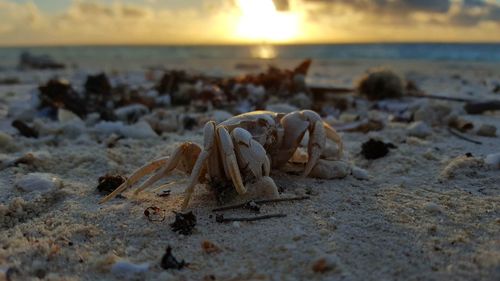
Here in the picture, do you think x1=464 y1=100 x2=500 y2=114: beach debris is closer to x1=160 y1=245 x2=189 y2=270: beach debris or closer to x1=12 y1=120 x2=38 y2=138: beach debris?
x1=160 y1=245 x2=189 y2=270: beach debris

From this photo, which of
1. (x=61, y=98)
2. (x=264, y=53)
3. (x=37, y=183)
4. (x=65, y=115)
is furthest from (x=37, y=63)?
(x=264, y=53)

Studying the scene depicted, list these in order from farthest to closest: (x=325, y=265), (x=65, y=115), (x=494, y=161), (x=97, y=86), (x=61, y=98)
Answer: (x=97, y=86) < (x=61, y=98) < (x=65, y=115) < (x=494, y=161) < (x=325, y=265)

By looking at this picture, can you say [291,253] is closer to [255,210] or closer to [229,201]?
[255,210]

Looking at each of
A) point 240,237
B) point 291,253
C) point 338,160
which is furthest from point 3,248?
point 338,160

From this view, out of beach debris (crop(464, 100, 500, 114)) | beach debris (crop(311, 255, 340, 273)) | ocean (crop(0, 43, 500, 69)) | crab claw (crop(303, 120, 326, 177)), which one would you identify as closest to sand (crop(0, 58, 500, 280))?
A: beach debris (crop(311, 255, 340, 273))

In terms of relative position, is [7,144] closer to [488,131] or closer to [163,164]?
[163,164]

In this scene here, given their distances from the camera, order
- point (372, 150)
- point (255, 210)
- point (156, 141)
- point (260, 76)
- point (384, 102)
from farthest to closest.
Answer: point (260, 76), point (384, 102), point (156, 141), point (372, 150), point (255, 210)

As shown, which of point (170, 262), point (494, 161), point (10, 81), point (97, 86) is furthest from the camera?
point (10, 81)

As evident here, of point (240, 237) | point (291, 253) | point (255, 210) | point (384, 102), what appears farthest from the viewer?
point (384, 102)
